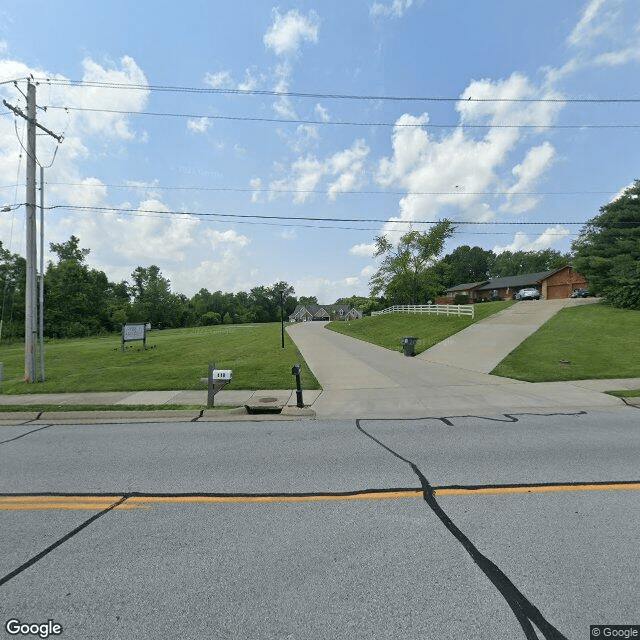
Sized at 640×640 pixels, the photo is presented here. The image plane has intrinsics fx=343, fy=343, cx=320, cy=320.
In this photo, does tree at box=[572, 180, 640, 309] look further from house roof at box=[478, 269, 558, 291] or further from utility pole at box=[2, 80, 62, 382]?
utility pole at box=[2, 80, 62, 382]

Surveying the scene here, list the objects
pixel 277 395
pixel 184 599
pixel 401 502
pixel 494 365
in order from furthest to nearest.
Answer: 1. pixel 494 365
2. pixel 277 395
3. pixel 401 502
4. pixel 184 599

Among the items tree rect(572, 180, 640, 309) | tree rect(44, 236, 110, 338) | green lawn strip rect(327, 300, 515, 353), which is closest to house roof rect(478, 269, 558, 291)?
tree rect(572, 180, 640, 309)

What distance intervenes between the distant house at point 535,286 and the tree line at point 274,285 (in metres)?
4.74

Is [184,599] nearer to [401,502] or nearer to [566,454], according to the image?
[401,502]

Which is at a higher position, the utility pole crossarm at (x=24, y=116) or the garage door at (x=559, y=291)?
the utility pole crossarm at (x=24, y=116)

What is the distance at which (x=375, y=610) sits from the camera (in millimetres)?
2256

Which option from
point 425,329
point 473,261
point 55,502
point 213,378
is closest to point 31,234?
point 213,378

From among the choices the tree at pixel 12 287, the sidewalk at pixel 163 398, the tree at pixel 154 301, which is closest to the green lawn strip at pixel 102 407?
the sidewalk at pixel 163 398

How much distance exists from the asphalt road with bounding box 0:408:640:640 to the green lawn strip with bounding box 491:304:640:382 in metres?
6.31

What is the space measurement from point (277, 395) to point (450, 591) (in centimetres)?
685

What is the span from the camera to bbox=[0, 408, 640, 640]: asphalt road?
7.32 ft

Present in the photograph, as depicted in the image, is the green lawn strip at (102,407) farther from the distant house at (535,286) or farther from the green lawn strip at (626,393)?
the distant house at (535,286)

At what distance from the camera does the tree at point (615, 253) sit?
24.6 meters

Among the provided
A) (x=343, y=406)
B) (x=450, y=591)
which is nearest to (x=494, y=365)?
(x=343, y=406)
